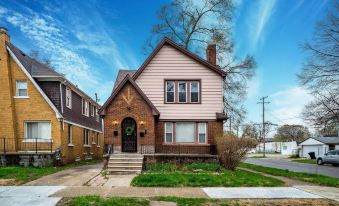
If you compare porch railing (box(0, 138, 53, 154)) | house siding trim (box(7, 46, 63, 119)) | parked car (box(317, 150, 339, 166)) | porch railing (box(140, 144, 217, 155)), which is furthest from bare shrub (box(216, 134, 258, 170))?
parked car (box(317, 150, 339, 166))

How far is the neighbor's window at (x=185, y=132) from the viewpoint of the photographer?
71.9 ft

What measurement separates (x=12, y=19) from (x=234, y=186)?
716 inches

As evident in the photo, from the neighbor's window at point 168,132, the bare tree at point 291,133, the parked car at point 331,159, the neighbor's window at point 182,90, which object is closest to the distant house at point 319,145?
the parked car at point 331,159

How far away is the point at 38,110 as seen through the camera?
2127cm

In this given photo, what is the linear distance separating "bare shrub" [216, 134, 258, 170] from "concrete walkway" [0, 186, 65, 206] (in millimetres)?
9527

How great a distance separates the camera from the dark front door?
20.3 m

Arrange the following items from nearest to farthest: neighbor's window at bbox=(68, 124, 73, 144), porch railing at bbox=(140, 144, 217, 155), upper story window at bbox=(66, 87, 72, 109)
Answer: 1. porch railing at bbox=(140, 144, 217, 155)
2. neighbor's window at bbox=(68, 124, 73, 144)
3. upper story window at bbox=(66, 87, 72, 109)

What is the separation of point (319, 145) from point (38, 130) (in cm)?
4734

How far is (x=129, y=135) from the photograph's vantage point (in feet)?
67.1

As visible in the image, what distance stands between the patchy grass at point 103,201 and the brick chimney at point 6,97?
13.4 meters

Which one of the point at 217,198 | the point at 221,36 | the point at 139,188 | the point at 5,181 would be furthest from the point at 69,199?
the point at 221,36

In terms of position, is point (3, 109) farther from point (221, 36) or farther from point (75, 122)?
point (221, 36)

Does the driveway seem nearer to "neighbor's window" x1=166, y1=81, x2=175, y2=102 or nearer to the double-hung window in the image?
"neighbor's window" x1=166, y1=81, x2=175, y2=102

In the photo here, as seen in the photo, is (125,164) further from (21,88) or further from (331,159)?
(331,159)
